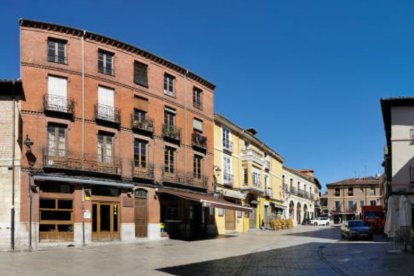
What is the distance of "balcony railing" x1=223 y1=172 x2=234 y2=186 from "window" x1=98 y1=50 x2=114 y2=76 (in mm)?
16692

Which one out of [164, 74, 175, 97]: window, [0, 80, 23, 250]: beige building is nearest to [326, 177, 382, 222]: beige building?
[164, 74, 175, 97]: window

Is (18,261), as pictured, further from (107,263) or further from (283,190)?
(283,190)

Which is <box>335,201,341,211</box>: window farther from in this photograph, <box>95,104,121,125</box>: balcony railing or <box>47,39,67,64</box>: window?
<box>47,39,67,64</box>: window

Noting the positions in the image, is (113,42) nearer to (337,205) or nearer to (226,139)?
(226,139)

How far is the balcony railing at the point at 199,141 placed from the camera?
3864cm

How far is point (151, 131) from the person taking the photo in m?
33.7

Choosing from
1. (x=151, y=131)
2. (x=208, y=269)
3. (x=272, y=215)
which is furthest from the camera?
(x=272, y=215)

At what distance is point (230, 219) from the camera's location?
45.0 metres

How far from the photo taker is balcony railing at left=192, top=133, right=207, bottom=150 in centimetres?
3864

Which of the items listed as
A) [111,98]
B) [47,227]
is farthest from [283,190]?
[47,227]

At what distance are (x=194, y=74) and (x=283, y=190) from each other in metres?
33.0

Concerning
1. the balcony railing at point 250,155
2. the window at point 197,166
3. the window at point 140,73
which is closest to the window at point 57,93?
the window at point 140,73

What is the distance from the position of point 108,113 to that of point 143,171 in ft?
15.3

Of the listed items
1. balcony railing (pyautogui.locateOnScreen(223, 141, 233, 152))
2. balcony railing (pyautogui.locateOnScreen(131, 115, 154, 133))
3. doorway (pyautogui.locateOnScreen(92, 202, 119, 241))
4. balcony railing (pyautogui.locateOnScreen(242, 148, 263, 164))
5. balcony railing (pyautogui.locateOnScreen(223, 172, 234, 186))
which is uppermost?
balcony railing (pyautogui.locateOnScreen(131, 115, 154, 133))
